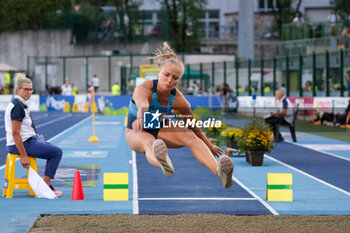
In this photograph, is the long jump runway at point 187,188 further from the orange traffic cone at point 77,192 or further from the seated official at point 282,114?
the seated official at point 282,114

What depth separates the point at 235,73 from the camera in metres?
40.2

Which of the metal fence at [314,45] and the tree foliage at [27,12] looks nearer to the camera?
the metal fence at [314,45]

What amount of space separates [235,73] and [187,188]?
28.0 meters

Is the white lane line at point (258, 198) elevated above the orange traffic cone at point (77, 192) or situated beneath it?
situated beneath

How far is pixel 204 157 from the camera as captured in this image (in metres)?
5.24

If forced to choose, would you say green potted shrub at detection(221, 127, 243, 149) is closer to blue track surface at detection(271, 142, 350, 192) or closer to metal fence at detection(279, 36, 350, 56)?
blue track surface at detection(271, 142, 350, 192)

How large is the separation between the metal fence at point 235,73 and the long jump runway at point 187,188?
9.55 metres

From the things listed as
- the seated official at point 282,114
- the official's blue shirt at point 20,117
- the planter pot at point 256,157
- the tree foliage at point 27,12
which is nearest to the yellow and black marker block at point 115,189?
the official's blue shirt at point 20,117

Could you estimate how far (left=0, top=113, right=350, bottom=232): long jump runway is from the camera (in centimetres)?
1012

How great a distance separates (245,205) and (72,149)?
9.90m

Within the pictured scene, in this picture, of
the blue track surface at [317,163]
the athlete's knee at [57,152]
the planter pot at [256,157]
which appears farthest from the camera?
the planter pot at [256,157]

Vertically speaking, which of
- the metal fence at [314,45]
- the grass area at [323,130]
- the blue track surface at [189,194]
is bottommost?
the grass area at [323,130]

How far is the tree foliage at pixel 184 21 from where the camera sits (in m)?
73.1

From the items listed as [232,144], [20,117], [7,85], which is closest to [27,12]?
[7,85]
